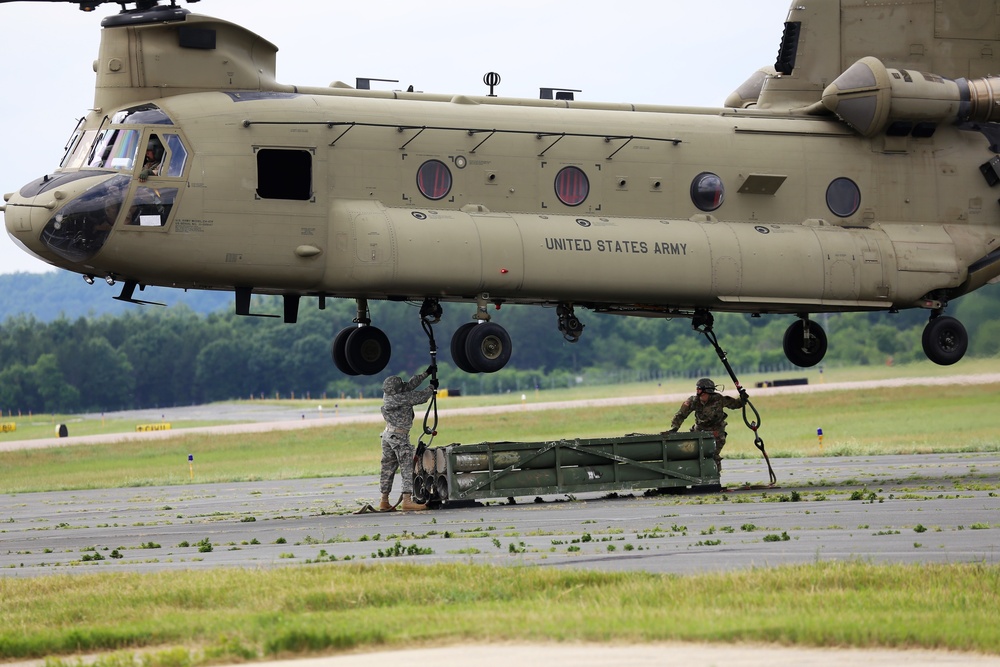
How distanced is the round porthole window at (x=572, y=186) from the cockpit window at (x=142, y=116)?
20.7ft

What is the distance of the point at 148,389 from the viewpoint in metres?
115

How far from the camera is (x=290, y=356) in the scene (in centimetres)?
10275

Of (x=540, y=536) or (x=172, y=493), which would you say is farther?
(x=172, y=493)

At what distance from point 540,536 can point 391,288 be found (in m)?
5.91

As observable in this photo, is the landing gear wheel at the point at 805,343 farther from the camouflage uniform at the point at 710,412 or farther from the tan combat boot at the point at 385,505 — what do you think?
the tan combat boot at the point at 385,505

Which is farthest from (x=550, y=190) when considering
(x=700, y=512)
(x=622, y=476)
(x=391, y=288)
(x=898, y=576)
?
(x=898, y=576)

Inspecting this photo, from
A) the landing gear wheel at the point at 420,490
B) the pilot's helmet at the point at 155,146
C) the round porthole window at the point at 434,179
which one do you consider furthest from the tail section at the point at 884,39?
the pilot's helmet at the point at 155,146

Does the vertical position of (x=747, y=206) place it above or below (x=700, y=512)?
above

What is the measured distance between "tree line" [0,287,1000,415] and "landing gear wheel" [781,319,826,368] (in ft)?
196

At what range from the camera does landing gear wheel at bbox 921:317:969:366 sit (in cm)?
2566

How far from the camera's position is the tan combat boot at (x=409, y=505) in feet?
73.7

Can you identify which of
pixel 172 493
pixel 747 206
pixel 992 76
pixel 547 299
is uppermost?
pixel 992 76

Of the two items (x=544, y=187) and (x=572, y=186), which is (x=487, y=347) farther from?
(x=572, y=186)

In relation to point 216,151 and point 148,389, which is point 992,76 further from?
point 148,389
